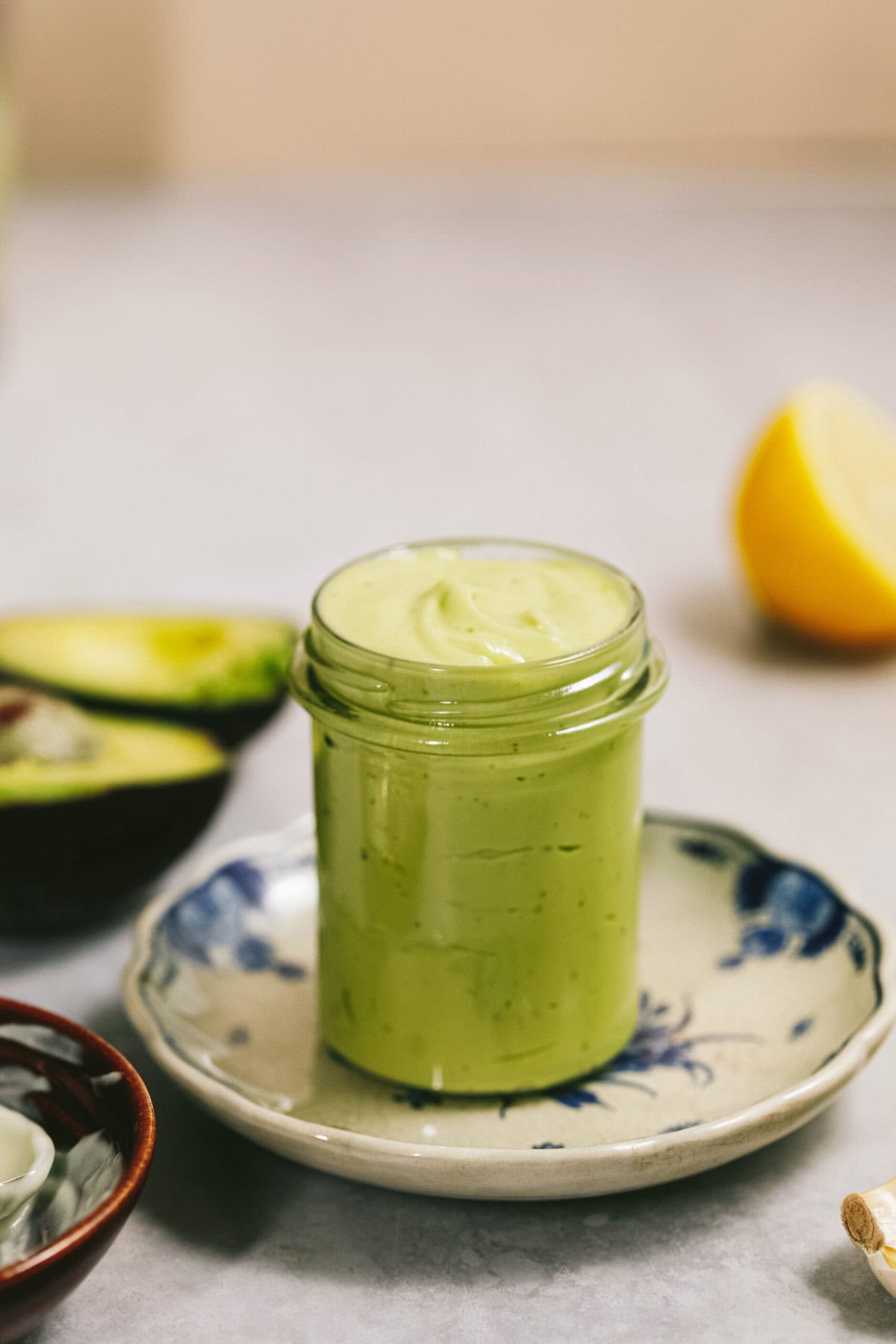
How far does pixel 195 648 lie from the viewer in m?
0.94

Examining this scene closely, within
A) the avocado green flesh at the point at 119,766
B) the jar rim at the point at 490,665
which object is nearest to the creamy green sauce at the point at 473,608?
the jar rim at the point at 490,665

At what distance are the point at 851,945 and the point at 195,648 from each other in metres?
0.45

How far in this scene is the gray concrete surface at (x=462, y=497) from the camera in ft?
1.81

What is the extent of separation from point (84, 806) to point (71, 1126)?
8.2 inches

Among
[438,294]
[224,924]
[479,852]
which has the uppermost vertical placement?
[479,852]

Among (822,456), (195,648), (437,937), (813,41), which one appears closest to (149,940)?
(437,937)

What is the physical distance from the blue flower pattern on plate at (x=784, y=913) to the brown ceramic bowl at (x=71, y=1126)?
0.30 meters

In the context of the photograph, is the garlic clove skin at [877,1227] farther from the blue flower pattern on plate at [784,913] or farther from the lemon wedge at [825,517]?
the lemon wedge at [825,517]

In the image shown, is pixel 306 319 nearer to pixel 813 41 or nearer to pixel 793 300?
pixel 793 300

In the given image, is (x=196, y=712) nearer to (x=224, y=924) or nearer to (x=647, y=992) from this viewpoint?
(x=224, y=924)

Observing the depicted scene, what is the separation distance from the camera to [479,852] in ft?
1.95

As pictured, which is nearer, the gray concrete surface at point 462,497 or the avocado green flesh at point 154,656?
the gray concrete surface at point 462,497

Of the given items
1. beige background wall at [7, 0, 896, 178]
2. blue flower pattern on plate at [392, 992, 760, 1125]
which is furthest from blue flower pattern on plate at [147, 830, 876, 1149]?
beige background wall at [7, 0, 896, 178]

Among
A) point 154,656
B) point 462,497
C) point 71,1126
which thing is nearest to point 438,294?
point 462,497
